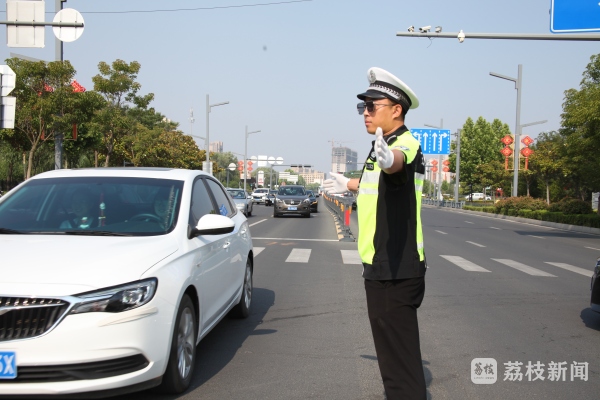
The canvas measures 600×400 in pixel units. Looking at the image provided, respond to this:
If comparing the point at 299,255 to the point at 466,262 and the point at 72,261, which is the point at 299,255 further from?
the point at 72,261

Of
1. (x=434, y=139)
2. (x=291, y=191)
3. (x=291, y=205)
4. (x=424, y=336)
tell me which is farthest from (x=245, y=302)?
(x=434, y=139)

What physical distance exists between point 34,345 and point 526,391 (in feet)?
11.6

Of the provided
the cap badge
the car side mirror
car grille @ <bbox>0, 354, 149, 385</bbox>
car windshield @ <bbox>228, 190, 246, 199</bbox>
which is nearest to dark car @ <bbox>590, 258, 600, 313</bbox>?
the car side mirror

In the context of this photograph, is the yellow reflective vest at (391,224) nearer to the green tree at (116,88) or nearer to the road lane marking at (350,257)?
the road lane marking at (350,257)

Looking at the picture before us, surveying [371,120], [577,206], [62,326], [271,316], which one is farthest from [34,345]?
[577,206]

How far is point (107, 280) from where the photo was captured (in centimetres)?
390

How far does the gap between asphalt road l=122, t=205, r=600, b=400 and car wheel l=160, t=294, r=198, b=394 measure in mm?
121

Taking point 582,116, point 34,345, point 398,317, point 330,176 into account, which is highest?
point 582,116

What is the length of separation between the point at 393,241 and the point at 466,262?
1087 centimetres

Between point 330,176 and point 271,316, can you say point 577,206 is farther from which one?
point 330,176

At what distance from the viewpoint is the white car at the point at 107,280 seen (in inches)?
147

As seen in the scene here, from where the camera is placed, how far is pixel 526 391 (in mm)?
4906

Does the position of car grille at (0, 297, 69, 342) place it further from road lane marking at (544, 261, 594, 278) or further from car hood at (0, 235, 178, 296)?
road lane marking at (544, 261, 594, 278)

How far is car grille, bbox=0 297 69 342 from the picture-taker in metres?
3.71
